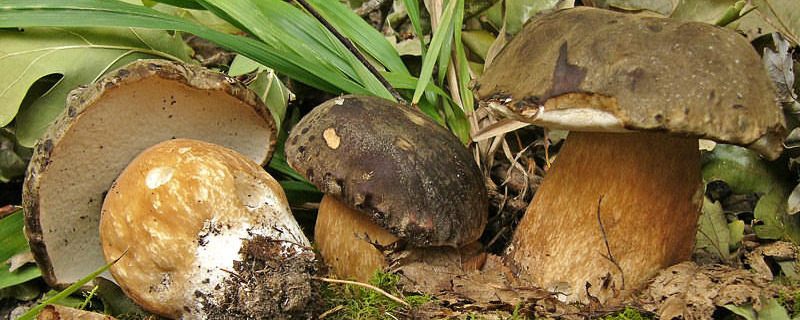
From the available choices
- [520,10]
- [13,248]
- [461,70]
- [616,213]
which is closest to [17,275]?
[13,248]

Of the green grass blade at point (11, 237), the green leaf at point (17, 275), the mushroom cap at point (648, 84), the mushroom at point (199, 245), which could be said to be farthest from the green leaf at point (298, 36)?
the green leaf at point (17, 275)

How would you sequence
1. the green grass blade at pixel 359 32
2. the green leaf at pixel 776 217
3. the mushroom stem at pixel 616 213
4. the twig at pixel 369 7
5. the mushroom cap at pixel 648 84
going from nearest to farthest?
the mushroom cap at pixel 648 84 → the mushroom stem at pixel 616 213 → the green leaf at pixel 776 217 → the green grass blade at pixel 359 32 → the twig at pixel 369 7

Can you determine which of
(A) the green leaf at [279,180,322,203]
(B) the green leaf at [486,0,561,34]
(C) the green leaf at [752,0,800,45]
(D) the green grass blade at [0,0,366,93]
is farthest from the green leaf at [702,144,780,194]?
(A) the green leaf at [279,180,322,203]

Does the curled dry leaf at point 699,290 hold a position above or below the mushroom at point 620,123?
below

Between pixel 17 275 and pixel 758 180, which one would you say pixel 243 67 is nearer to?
pixel 17 275

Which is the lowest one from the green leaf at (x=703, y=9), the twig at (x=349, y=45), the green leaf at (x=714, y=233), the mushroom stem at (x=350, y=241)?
the mushroom stem at (x=350, y=241)

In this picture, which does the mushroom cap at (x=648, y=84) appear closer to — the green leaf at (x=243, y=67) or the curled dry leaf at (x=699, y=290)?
the curled dry leaf at (x=699, y=290)

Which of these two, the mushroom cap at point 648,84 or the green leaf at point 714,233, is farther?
the green leaf at point 714,233
